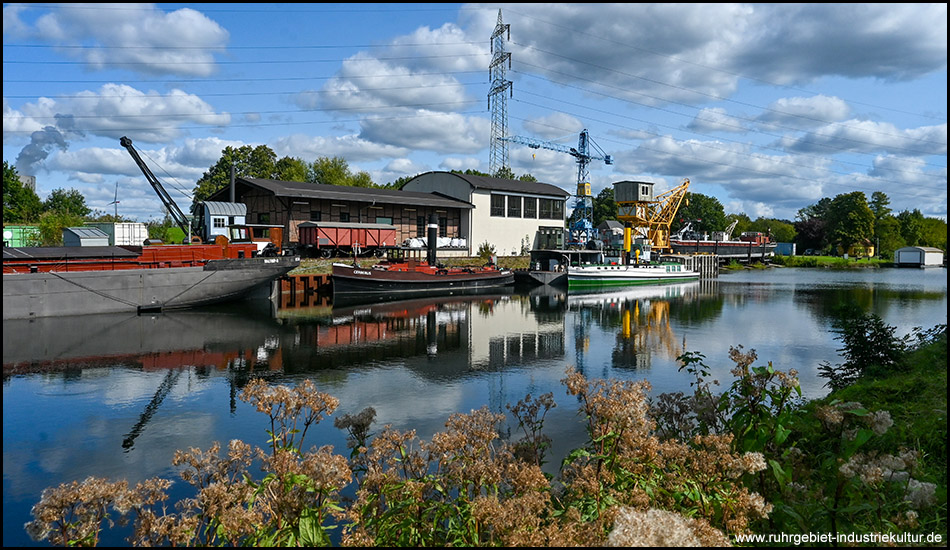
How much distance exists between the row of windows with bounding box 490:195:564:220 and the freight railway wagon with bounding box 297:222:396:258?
45.3ft

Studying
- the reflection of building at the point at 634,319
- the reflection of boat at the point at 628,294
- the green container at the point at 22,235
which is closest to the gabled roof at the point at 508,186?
the reflection of boat at the point at 628,294

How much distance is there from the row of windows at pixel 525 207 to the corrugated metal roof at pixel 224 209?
23.3m

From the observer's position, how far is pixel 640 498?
12.5 feet

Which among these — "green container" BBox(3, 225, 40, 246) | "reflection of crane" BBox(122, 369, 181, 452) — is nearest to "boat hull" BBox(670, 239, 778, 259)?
"green container" BBox(3, 225, 40, 246)

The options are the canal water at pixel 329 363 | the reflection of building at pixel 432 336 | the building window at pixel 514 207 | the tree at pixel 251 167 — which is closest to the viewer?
the canal water at pixel 329 363

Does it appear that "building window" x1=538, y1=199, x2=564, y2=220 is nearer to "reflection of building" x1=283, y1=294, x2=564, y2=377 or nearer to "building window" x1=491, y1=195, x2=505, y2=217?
"building window" x1=491, y1=195, x2=505, y2=217

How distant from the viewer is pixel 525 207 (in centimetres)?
5838

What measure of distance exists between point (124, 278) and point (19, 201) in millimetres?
38761

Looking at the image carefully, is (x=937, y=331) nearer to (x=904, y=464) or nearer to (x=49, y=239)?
(x=904, y=464)

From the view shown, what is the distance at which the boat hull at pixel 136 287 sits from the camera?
23.4 meters

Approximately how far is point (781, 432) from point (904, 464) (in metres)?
0.85

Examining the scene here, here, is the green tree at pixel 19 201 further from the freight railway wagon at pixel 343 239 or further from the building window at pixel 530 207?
the building window at pixel 530 207

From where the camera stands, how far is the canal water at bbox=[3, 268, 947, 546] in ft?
31.7

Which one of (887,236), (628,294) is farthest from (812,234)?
(628,294)
